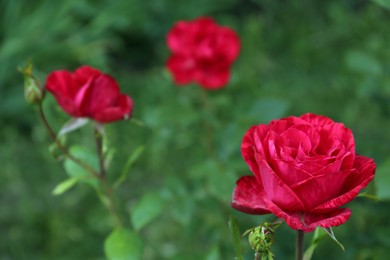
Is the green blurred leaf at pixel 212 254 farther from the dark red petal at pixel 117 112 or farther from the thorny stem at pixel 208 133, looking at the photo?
the thorny stem at pixel 208 133

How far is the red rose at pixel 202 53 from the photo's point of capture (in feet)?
5.63

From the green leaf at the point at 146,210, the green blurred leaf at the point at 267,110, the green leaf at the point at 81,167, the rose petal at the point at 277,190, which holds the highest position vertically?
the rose petal at the point at 277,190

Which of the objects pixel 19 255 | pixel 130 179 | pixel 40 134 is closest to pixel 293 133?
pixel 19 255

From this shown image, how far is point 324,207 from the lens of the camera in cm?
75

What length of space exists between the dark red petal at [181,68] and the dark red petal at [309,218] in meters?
1.01

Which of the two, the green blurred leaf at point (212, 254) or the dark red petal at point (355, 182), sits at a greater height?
the dark red petal at point (355, 182)

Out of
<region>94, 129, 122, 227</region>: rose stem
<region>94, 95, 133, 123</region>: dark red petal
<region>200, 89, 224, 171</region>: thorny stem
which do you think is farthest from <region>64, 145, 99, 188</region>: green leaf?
<region>200, 89, 224, 171</region>: thorny stem

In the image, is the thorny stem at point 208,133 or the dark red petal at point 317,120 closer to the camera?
the dark red petal at point 317,120

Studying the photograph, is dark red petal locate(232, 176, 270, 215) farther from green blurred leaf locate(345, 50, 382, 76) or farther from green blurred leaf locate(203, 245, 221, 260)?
green blurred leaf locate(345, 50, 382, 76)

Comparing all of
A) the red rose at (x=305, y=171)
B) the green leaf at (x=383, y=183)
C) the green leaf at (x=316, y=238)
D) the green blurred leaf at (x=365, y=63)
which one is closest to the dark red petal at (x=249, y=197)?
the red rose at (x=305, y=171)

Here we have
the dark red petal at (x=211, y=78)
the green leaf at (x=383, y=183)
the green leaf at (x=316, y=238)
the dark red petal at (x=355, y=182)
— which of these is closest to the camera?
the dark red petal at (x=355, y=182)

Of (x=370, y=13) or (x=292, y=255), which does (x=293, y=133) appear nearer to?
(x=292, y=255)

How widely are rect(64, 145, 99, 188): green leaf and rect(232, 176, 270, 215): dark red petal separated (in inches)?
16.1

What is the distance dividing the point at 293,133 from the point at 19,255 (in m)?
1.76
